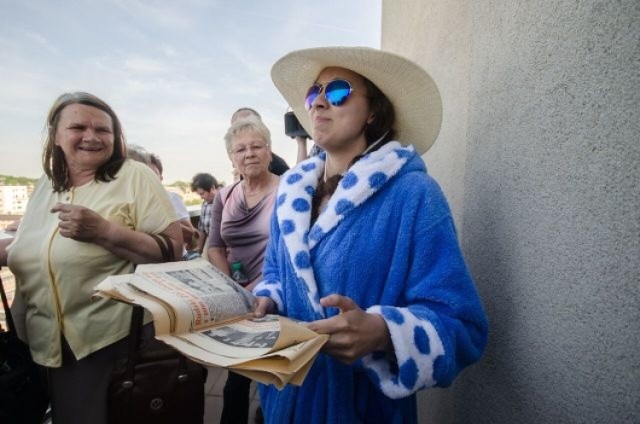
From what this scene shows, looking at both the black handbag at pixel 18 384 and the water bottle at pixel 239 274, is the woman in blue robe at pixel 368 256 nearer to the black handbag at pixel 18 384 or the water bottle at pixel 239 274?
the water bottle at pixel 239 274

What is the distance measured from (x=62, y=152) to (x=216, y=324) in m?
1.47

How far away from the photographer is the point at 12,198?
1.96m

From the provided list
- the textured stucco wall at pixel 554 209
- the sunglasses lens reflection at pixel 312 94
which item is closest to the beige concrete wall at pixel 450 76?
the textured stucco wall at pixel 554 209

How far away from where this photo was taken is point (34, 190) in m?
1.77

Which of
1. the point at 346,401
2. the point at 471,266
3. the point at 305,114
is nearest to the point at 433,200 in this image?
the point at 471,266

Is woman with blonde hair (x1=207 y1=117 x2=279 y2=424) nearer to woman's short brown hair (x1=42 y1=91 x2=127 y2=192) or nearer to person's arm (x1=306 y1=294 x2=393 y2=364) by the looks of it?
woman's short brown hair (x1=42 y1=91 x2=127 y2=192)

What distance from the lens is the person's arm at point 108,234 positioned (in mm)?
1427

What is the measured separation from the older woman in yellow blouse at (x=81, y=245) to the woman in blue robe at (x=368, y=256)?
730mm

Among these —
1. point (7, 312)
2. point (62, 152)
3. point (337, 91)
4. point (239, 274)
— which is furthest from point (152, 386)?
point (337, 91)

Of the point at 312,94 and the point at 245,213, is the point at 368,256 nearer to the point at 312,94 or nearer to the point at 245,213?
the point at 312,94

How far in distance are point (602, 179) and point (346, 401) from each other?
0.93 metres

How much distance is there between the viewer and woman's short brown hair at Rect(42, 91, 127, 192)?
66.3 inches

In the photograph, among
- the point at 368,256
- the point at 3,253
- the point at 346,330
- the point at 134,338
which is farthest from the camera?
the point at 3,253

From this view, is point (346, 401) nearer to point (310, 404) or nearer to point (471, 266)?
point (310, 404)
